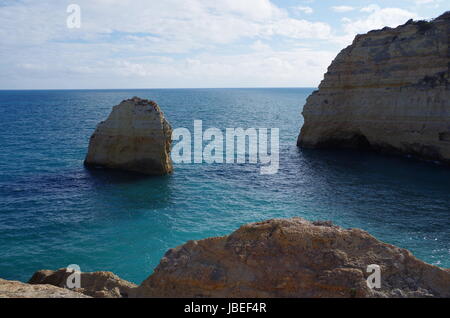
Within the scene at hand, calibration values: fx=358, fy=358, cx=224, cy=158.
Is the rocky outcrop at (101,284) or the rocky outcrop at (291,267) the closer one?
the rocky outcrop at (291,267)

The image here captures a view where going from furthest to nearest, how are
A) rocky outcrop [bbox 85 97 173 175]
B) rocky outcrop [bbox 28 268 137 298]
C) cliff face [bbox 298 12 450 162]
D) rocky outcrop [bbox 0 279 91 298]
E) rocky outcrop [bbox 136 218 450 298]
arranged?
cliff face [bbox 298 12 450 162], rocky outcrop [bbox 85 97 173 175], rocky outcrop [bbox 28 268 137 298], rocky outcrop [bbox 0 279 91 298], rocky outcrop [bbox 136 218 450 298]

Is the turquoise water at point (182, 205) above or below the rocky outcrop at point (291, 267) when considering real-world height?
below

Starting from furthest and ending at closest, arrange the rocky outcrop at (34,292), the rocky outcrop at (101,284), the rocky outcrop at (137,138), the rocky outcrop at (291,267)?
the rocky outcrop at (137,138) → the rocky outcrop at (101,284) → the rocky outcrop at (34,292) → the rocky outcrop at (291,267)

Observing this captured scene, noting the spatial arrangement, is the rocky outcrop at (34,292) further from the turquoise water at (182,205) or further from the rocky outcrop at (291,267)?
the turquoise water at (182,205)

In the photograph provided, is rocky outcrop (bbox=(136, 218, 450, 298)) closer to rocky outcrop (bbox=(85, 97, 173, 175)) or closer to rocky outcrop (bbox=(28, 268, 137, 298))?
rocky outcrop (bbox=(28, 268, 137, 298))

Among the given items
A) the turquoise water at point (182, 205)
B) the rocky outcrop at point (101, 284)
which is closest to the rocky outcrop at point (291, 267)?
the rocky outcrop at point (101, 284)

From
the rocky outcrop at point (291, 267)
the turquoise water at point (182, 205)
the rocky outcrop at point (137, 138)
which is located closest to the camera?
the rocky outcrop at point (291, 267)

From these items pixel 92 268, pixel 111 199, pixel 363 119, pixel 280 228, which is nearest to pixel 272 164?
pixel 363 119

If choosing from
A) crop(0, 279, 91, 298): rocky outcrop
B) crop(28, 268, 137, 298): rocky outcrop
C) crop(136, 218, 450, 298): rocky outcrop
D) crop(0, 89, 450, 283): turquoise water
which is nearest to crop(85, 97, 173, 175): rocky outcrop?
crop(0, 89, 450, 283): turquoise water
